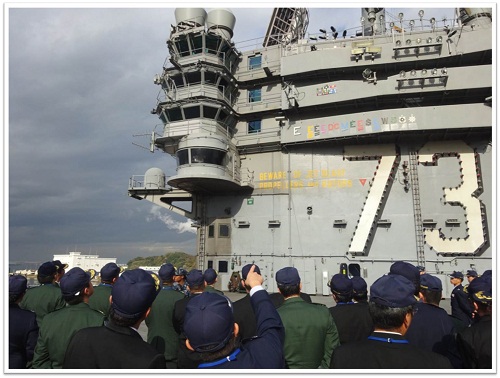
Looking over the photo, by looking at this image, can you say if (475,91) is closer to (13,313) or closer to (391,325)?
(391,325)

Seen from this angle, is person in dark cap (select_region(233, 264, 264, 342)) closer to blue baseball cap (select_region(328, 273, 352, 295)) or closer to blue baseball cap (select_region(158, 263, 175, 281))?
blue baseball cap (select_region(328, 273, 352, 295))

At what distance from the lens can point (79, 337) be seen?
9.98ft

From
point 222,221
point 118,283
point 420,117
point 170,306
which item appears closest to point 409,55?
point 420,117

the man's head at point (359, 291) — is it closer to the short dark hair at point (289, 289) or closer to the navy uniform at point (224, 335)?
the short dark hair at point (289, 289)

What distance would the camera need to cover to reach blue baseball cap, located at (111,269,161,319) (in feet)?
9.86

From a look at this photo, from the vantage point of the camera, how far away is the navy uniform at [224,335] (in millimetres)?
2387

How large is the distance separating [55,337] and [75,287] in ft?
2.08

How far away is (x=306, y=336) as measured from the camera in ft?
13.7

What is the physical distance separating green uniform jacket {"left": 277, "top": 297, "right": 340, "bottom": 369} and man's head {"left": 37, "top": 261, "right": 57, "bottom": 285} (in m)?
5.06

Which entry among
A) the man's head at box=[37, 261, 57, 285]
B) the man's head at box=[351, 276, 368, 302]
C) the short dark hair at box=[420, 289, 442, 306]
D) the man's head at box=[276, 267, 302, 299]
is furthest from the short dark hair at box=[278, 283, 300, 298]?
the man's head at box=[37, 261, 57, 285]

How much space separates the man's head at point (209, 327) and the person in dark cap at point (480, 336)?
3.03m

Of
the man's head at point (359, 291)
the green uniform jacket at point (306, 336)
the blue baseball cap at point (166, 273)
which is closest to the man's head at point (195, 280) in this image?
the blue baseball cap at point (166, 273)

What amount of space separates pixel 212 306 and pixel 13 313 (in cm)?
354

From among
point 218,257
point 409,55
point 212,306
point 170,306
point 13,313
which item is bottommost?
point 218,257
